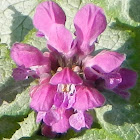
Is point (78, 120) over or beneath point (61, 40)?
beneath

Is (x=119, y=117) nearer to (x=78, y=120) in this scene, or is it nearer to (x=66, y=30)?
(x=78, y=120)

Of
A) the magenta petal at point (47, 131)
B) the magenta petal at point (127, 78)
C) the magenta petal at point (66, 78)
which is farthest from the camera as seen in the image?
the magenta petal at point (47, 131)

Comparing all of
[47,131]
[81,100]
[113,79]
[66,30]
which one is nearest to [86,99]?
[81,100]

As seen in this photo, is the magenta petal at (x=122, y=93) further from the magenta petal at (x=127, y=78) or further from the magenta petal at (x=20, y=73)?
the magenta petal at (x=20, y=73)

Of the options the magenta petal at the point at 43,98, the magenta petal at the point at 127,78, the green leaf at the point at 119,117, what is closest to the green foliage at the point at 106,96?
the green leaf at the point at 119,117

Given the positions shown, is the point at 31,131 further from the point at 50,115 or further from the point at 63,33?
the point at 63,33

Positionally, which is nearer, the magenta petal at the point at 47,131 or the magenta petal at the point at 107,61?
the magenta petal at the point at 107,61
